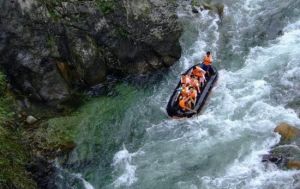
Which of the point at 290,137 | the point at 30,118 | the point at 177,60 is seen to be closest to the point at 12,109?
the point at 30,118

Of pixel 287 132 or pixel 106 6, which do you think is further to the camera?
pixel 106 6

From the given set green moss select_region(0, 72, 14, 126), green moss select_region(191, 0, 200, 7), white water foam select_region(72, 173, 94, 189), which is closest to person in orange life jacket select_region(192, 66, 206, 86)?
green moss select_region(191, 0, 200, 7)

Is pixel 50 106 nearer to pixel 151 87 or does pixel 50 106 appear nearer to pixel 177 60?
pixel 151 87

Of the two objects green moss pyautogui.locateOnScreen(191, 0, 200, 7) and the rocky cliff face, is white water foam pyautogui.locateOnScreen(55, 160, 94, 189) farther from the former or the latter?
green moss pyautogui.locateOnScreen(191, 0, 200, 7)

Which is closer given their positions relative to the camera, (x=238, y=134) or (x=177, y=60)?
(x=238, y=134)

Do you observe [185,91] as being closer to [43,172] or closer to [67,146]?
[67,146]

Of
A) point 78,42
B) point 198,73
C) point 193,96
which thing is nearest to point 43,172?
point 78,42
